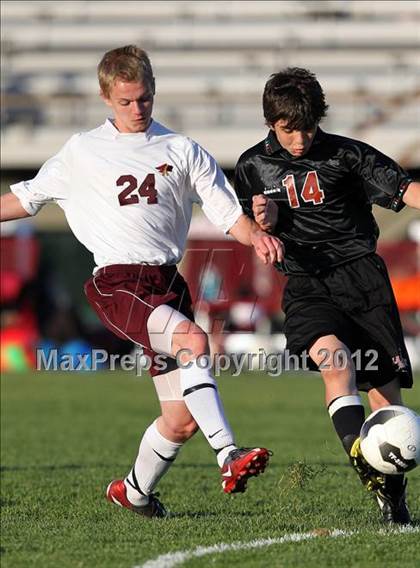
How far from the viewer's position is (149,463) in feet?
19.7

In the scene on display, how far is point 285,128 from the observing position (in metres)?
5.68

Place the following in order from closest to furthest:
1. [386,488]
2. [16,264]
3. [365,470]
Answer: [365,470]
[386,488]
[16,264]

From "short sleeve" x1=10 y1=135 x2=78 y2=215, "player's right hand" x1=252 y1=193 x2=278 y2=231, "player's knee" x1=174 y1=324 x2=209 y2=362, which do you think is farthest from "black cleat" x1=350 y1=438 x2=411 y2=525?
"short sleeve" x1=10 y1=135 x2=78 y2=215

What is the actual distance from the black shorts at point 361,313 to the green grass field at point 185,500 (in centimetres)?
63

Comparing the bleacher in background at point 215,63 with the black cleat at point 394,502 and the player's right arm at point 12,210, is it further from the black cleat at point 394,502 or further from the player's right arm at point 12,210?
the black cleat at point 394,502

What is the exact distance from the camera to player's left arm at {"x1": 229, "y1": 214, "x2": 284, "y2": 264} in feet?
17.4

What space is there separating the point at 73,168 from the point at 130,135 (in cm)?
32

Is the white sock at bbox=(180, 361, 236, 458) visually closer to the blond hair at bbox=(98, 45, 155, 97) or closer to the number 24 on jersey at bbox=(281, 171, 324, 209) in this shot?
the number 24 on jersey at bbox=(281, 171, 324, 209)

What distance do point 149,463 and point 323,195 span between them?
5.29ft

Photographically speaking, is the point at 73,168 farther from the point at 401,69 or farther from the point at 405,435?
the point at 401,69

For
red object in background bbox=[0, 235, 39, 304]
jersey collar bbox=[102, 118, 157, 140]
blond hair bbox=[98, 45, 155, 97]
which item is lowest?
red object in background bbox=[0, 235, 39, 304]

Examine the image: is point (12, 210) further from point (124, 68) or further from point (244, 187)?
point (244, 187)

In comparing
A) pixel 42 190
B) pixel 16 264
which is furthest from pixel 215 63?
pixel 42 190

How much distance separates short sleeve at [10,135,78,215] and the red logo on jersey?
0.47 meters
